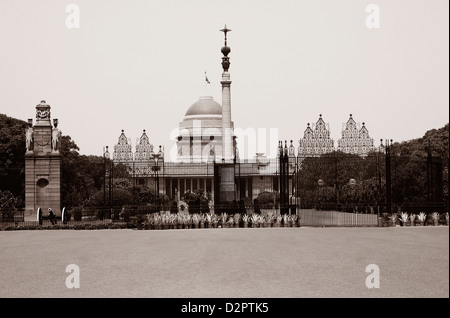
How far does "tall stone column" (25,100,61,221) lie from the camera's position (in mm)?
43938

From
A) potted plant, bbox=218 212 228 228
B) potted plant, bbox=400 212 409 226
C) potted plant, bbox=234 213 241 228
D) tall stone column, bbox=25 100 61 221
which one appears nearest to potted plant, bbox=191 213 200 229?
potted plant, bbox=218 212 228 228

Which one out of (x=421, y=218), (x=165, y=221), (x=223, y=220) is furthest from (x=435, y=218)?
(x=165, y=221)

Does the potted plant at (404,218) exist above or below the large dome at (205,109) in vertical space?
below

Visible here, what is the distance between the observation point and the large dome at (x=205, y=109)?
11812 centimetres

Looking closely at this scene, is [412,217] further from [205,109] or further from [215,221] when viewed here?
[205,109]

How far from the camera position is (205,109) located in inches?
4660

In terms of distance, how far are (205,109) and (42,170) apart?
74916mm

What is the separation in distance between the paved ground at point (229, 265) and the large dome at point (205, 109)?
89.5 m

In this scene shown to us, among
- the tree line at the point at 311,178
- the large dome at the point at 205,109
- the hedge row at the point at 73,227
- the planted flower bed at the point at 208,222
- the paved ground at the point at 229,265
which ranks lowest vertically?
the paved ground at the point at 229,265

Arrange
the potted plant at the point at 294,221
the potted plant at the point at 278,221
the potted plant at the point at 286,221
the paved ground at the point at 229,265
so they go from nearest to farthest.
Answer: the paved ground at the point at 229,265, the potted plant at the point at 294,221, the potted plant at the point at 286,221, the potted plant at the point at 278,221

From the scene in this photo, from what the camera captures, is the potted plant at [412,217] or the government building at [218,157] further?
the government building at [218,157]

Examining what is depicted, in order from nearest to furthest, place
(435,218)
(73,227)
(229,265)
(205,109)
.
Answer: (229,265) < (435,218) < (73,227) < (205,109)

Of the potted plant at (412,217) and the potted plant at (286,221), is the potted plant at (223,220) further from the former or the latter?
the potted plant at (412,217)

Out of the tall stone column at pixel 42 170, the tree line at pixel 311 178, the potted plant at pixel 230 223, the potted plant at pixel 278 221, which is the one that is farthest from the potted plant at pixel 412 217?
the tall stone column at pixel 42 170
